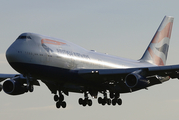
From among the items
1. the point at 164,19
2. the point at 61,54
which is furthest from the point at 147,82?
the point at 164,19

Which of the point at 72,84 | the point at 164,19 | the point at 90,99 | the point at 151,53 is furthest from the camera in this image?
the point at 164,19

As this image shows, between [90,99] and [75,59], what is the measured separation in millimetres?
7551

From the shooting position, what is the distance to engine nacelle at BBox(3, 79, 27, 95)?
39.6 meters

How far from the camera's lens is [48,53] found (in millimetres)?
33625

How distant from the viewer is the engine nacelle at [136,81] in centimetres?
3506

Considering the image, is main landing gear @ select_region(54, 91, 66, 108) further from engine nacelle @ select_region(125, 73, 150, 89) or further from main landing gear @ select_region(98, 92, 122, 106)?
engine nacelle @ select_region(125, 73, 150, 89)

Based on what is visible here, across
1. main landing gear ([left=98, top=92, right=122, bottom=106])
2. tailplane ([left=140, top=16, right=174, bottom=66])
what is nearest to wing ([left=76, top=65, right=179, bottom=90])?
main landing gear ([left=98, top=92, right=122, bottom=106])

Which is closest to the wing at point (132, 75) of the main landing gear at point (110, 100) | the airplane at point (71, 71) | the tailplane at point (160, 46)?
the airplane at point (71, 71)

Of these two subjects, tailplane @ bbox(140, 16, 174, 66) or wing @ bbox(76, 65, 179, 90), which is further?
tailplane @ bbox(140, 16, 174, 66)

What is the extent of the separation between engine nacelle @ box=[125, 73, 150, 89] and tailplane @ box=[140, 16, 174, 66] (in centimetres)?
1715

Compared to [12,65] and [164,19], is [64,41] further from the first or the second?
[164,19]

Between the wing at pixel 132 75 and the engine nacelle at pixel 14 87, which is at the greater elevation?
the wing at pixel 132 75

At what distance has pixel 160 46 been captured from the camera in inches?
2172

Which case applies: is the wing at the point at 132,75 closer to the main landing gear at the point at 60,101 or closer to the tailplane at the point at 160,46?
the main landing gear at the point at 60,101
